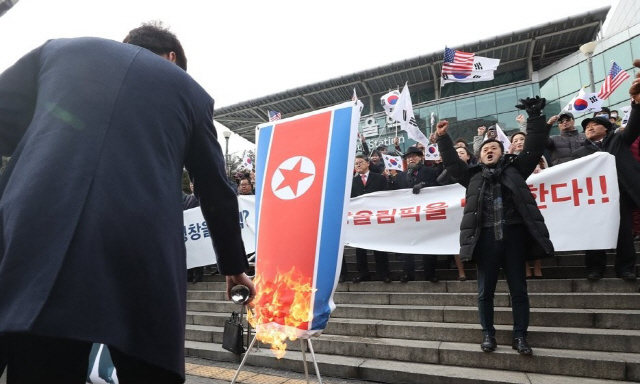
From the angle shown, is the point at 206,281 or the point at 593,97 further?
the point at 593,97

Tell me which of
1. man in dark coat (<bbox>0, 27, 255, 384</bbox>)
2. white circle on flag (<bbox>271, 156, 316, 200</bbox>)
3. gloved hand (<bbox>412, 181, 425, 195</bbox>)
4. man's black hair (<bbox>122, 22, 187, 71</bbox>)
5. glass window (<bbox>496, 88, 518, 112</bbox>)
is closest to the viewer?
man in dark coat (<bbox>0, 27, 255, 384</bbox>)

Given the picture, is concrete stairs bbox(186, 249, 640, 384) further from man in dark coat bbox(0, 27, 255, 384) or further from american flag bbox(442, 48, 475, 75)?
american flag bbox(442, 48, 475, 75)

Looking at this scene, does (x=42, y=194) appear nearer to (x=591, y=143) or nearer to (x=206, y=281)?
(x=591, y=143)

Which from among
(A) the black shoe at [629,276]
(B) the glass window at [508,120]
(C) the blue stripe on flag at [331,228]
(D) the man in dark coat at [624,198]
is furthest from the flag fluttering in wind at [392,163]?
(B) the glass window at [508,120]

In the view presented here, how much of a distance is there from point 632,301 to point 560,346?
1069 millimetres

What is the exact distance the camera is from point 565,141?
6164mm

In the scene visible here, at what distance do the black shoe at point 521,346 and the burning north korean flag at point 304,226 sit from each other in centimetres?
183

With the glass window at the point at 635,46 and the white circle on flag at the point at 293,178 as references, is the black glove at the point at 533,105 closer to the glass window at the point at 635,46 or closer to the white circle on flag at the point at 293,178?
the white circle on flag at the point at 293,178

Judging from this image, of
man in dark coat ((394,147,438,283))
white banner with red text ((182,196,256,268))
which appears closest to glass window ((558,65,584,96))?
man in dark coat ((394,147,438,283))

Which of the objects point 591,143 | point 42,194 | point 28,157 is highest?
point 591,143

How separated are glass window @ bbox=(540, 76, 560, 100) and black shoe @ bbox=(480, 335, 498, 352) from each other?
25.4 m

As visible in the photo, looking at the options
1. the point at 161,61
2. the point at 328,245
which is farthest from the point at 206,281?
the point at 161,61

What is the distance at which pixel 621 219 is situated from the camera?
4.83m

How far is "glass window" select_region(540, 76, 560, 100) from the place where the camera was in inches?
990
